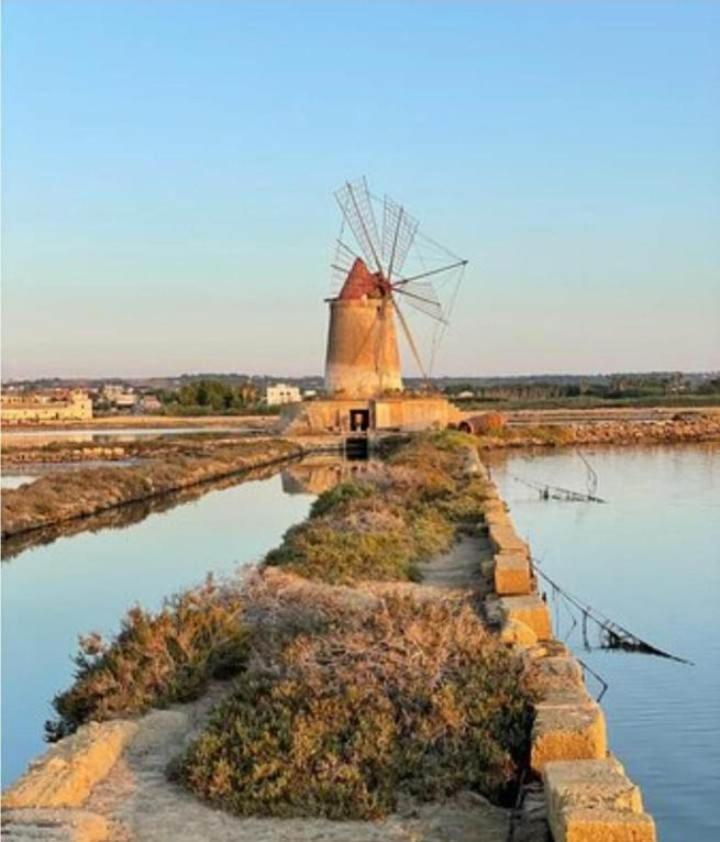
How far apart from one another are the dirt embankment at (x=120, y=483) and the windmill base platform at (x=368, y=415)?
146 inches

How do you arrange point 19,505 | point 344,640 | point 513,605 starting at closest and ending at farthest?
point 344,640
point 513,605
point 19,505

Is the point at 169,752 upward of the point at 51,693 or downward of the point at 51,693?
upward

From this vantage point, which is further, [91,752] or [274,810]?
[91,752]

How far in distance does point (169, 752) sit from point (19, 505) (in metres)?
15.1

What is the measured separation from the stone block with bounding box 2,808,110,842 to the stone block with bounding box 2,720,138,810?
0.12 m

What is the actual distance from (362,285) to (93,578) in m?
26.4

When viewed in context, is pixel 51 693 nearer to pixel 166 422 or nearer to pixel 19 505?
pixel 19 505

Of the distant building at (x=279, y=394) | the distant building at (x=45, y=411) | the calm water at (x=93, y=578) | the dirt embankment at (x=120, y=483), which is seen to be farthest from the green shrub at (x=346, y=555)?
the distant building at (x=279, y=394)

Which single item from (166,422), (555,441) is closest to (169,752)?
(555,441)

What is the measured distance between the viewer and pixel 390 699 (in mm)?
4840

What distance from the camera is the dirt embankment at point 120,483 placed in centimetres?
1928

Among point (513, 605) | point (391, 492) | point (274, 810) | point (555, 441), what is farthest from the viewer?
point (555, 441)

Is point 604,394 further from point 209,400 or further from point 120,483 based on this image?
point 120,483

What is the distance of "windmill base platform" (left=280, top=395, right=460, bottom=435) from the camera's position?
3703 cm
